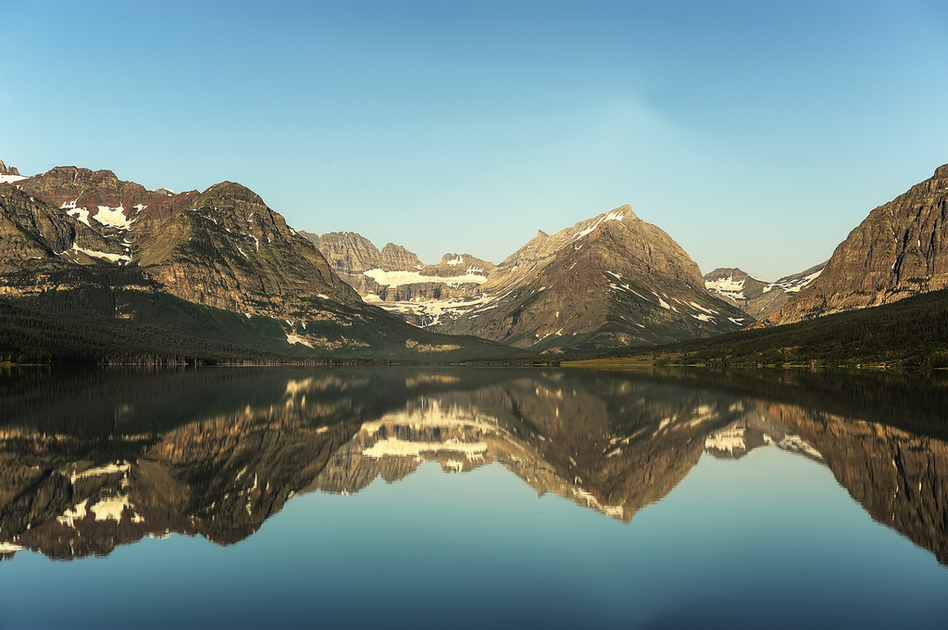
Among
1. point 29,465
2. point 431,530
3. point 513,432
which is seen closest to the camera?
point 431,530

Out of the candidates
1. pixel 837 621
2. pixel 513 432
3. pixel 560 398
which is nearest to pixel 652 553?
pixel 837 621

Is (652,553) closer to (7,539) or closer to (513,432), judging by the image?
(7,539)

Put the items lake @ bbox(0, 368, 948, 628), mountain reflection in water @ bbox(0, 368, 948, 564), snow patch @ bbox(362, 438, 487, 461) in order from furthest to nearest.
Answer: snow patch @ bbox(362, 438, 487, 461)
mountain reflection in water @ bbox(0, 368, 948, 564)
lake @ bbox(0, 368, 948, 628)

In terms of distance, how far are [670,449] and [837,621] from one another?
42.2 metres

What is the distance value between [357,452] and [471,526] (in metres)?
27.8

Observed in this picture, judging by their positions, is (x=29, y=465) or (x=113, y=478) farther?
(x=29, y=465)

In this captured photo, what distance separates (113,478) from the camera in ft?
160

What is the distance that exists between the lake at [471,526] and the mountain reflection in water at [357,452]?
0.32 meters

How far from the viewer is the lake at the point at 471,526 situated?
25781 mm

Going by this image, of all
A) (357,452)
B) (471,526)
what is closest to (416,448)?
(357,452)

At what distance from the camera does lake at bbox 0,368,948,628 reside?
25.8 meters

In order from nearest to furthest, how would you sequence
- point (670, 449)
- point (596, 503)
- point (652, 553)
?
point (652, 553)
point (596, 503)
point (670, 449)

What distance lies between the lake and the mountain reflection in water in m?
0.32

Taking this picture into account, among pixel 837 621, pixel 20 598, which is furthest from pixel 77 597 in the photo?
pixel 837 621
